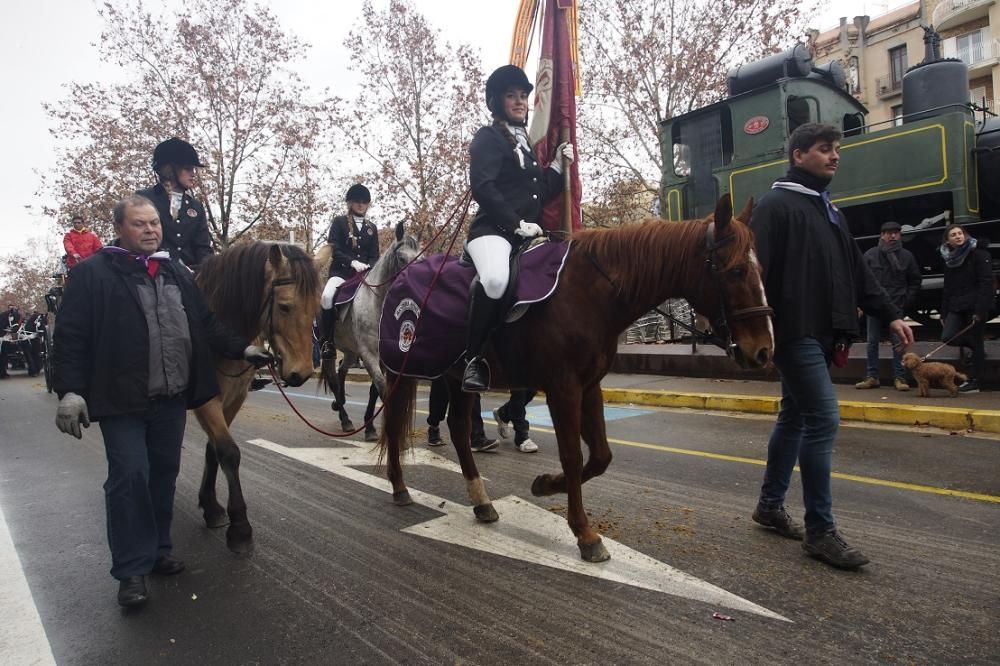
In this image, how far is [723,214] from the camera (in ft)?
9.85

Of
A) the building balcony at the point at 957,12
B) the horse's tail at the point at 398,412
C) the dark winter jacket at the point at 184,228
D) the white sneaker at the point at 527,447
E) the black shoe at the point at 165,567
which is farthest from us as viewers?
the building balcony at the point at 957,12

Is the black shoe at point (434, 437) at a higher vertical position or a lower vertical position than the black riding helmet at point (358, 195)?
lower

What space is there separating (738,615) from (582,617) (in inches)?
26.5

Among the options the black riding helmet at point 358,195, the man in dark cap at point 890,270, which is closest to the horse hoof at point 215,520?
the black riding helmet at point 358,195

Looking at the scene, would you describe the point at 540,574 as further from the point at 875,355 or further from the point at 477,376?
the point at 875,355

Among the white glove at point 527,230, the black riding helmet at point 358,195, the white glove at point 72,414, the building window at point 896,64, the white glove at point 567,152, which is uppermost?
the building window at point 896,64

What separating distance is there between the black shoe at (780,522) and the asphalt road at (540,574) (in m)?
0.08

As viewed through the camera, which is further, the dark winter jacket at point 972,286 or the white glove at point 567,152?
the dark winter jacket at point 972,286

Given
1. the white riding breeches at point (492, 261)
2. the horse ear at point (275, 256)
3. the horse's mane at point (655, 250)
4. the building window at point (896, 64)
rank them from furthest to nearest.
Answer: the building window at point (896, 64)
the horse ear at point (275, 256)
the white riding breeches at point (492, 261)
the horse's mane at point (655, 250)

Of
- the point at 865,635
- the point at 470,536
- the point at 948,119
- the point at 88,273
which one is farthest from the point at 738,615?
the point at 948,119

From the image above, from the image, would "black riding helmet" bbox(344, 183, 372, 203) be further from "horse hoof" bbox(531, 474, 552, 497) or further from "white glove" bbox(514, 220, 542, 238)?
"horse hoof" bbox(531, 474, 552, 497)

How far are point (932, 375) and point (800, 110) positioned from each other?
16.6 feet

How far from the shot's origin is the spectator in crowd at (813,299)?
3.15 m

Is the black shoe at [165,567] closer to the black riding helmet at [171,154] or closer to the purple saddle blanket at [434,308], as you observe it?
the purple saddle blanket at [434,308]
